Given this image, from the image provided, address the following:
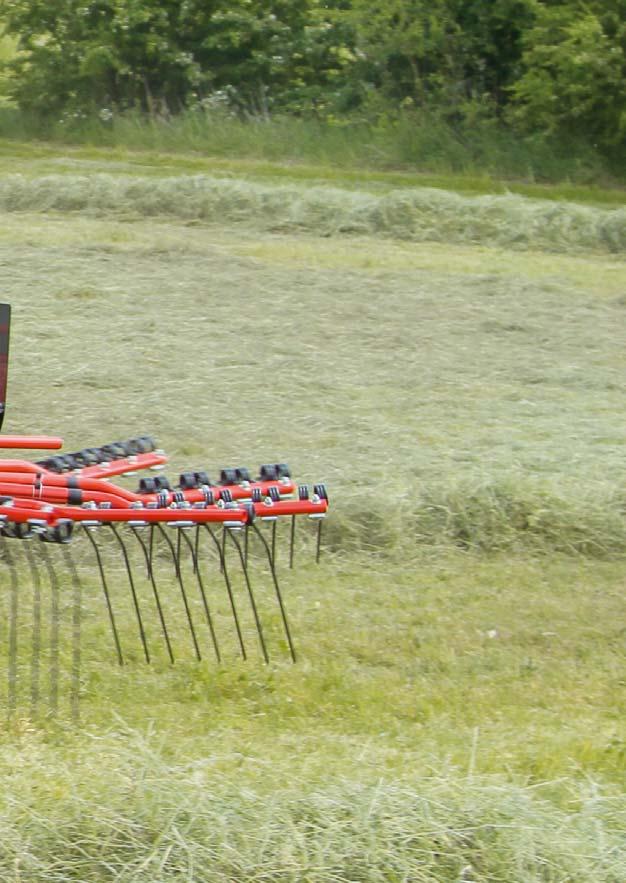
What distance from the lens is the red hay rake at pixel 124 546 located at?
5.20 meters

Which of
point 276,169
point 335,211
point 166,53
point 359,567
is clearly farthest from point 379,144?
point 359,567

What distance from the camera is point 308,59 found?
75.7 ft

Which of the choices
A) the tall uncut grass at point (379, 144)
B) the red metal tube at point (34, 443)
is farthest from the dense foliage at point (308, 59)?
the red metal tube at point (34, 443)

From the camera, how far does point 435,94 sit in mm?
21203

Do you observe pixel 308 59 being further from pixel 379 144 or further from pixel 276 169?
pixel 276 169

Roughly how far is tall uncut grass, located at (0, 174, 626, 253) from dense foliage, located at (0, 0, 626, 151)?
4.31m

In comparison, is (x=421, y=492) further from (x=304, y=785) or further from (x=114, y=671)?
(x=304, y=785)

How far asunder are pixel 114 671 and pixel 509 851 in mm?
2181

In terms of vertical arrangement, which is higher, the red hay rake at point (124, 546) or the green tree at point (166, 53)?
the green tree at point (166, 53)

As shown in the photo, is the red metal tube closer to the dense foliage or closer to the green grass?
the green grass

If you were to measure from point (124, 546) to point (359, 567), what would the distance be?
115cm

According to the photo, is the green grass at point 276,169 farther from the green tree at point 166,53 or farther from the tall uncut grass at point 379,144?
the green tree at point 166,53

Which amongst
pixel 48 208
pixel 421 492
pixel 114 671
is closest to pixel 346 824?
pixel 114 671

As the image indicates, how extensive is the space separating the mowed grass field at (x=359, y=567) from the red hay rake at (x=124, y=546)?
95 mm
